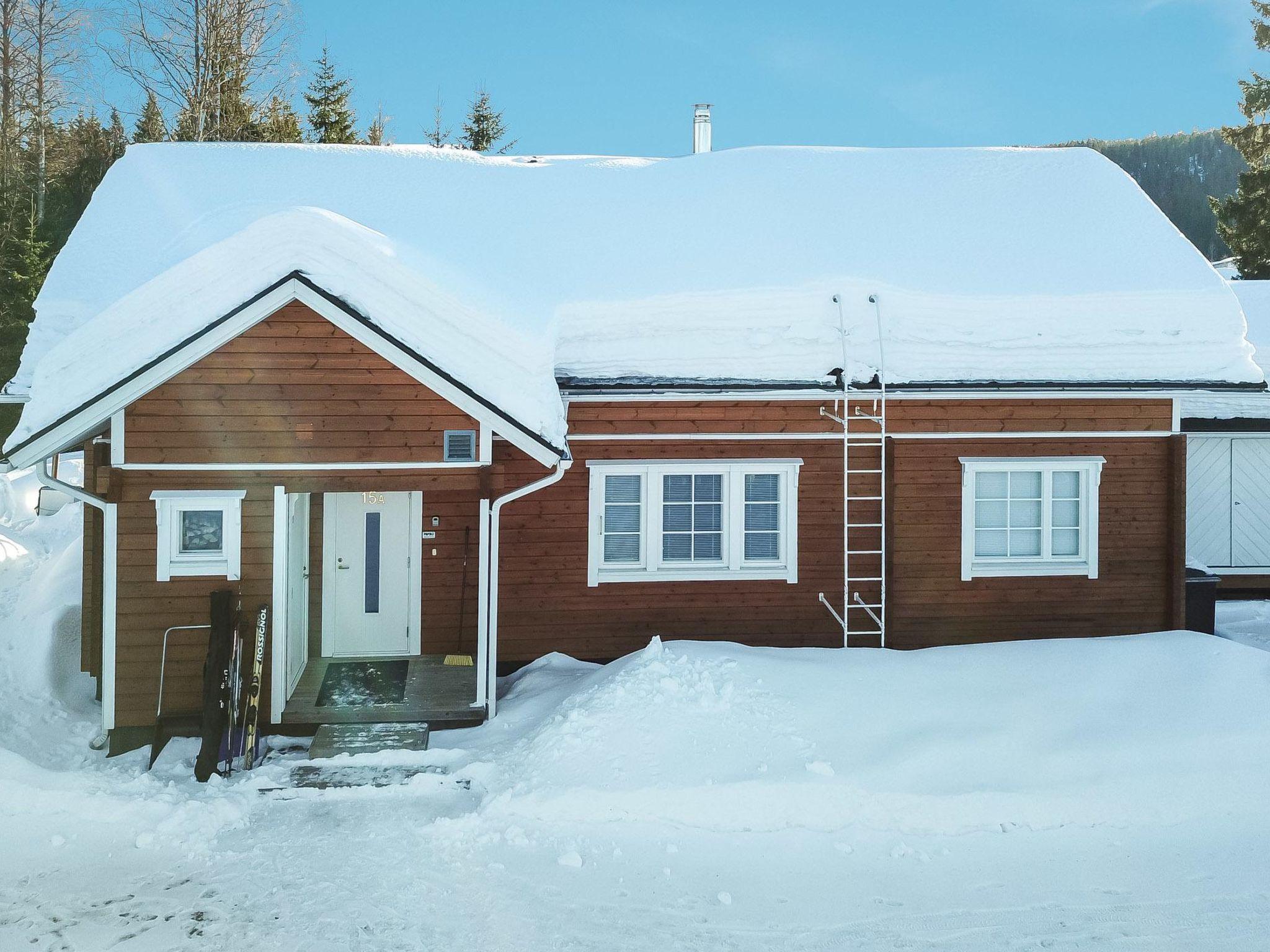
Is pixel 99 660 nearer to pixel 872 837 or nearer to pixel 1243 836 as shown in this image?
pixel 872 837

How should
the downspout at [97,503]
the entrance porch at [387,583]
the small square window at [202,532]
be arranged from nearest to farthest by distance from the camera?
the downspout at [97,503]
the small square window at [202,532]
the entrance porch at [387,583]

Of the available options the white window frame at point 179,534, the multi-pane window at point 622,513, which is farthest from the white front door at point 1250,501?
the white window frame at point 179,534

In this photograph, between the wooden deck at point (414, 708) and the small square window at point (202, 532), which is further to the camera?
the wooden deck at point (414, 708)

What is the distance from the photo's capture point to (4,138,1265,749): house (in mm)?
8906

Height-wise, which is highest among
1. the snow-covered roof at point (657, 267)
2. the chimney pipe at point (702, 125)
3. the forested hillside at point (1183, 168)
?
the forested hillside at point (1183, 168)

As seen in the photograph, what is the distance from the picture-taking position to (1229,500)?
602 inches

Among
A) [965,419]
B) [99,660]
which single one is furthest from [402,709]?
[965,419]

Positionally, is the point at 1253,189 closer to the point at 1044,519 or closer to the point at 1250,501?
the point at 1250,501

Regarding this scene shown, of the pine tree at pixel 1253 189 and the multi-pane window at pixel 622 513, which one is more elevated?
the pine tree at pixel 1253 189

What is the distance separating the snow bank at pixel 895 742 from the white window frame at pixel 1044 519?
1.81 meters

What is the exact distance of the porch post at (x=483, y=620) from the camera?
931cm

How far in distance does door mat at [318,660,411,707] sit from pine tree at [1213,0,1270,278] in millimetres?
30162

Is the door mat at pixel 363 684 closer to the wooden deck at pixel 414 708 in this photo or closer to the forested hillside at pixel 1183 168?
the wooden deck at pixel 414 708

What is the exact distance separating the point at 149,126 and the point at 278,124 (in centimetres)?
599
